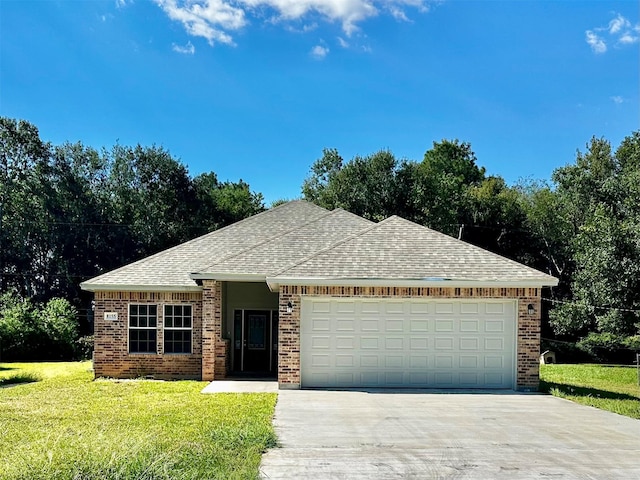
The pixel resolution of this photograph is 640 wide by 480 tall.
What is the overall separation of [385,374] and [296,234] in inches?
231

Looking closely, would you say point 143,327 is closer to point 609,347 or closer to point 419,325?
point 419,325

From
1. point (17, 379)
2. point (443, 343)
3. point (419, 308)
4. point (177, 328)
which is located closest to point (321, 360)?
point (419, 308)

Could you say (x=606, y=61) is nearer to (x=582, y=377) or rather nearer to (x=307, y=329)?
(x=582, y=377)

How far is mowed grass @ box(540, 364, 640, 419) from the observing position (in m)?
12.2

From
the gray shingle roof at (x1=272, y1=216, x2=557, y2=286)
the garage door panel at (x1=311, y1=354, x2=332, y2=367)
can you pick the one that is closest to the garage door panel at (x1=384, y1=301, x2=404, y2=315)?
the gray shingle roof at (x1=272, y1=216, x2=557, y2=286)

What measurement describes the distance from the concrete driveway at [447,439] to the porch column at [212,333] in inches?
127

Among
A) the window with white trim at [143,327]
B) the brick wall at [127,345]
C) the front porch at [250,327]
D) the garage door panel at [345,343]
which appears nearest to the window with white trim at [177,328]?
the brick wall at [127,345]

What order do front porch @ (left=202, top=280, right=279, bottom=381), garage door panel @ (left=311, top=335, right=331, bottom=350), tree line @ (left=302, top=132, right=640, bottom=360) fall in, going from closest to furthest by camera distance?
garage door panel @ (left=311, top=335, right=331, bottom=350)
front porch @ (left=202, top=280, right=279, bottom=381)
tree line @ (left=302, top=132, right=640, bottom=360)

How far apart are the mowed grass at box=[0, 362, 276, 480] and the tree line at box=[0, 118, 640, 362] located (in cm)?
2276

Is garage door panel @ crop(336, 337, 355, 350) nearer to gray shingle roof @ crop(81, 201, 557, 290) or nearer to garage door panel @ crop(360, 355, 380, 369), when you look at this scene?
garage door panel @ crop(360, 355, 380, 369)

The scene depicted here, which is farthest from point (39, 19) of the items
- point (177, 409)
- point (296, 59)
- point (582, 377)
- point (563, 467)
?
point (582, 377)

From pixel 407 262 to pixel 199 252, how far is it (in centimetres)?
694

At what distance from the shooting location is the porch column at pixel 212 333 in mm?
14695

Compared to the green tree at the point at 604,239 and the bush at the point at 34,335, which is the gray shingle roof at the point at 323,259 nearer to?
the bush at the point at 34,335
